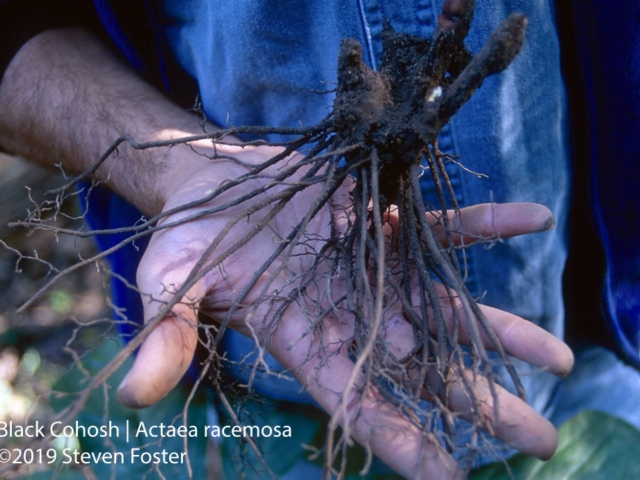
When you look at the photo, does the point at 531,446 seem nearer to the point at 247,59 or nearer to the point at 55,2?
the point at 247,59

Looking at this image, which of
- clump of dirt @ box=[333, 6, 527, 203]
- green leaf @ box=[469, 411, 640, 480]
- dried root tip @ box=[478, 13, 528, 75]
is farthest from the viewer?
green leaf @ box=[469, 411, 640, 480]

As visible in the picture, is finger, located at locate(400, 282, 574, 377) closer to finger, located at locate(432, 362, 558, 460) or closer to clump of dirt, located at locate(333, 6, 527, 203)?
finger, located at locate(432, 362, 558, 460)

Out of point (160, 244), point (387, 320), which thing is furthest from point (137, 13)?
point (387, 320)

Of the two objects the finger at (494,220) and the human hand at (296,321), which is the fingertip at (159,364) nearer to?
the human hand at (296,321)

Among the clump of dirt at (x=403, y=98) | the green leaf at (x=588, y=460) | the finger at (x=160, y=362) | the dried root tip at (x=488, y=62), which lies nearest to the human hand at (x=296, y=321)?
the finger at (x=160, y=362)

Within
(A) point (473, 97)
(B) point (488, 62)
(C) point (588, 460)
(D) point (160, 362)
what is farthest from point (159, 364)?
(C) point (588, 460)

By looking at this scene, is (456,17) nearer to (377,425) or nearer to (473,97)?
(473,97)

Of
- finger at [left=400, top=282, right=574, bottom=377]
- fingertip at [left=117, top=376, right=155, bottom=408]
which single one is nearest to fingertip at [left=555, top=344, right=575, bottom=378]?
finger at [left=400, top=282, right=574, bottom=377]
